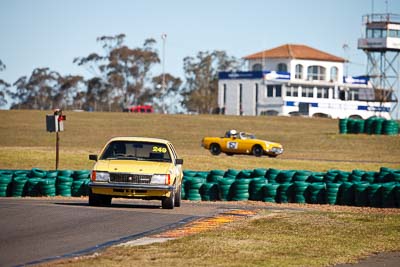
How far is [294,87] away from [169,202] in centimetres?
9004

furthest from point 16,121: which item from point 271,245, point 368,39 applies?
point 271,245

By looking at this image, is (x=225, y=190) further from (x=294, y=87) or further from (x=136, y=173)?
(x=294, y=87)

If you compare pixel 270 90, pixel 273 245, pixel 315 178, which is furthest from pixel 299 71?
pixel 273 245

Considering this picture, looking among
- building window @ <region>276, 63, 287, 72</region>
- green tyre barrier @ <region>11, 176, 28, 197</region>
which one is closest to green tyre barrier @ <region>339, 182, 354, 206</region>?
green tyre barrier @ <region>11, 176, 28, 197</region>

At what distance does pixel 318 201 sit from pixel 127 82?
100 m

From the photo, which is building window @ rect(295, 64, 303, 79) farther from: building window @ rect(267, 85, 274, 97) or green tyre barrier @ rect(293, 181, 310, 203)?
green tyre barrier @ rect(293, 181, 310, 203)

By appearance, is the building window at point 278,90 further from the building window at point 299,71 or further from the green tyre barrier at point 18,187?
the green tyre barrier at point 18,187

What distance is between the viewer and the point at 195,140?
2635 inches

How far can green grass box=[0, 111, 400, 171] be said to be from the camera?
46.4 m

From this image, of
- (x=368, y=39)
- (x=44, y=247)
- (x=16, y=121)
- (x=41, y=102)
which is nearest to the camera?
(x=44, y=247)

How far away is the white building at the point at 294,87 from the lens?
109 meters

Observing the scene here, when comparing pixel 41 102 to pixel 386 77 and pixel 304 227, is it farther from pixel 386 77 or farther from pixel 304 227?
pixel 304 227

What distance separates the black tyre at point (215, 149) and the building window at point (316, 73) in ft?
204

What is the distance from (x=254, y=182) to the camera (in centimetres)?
2658
